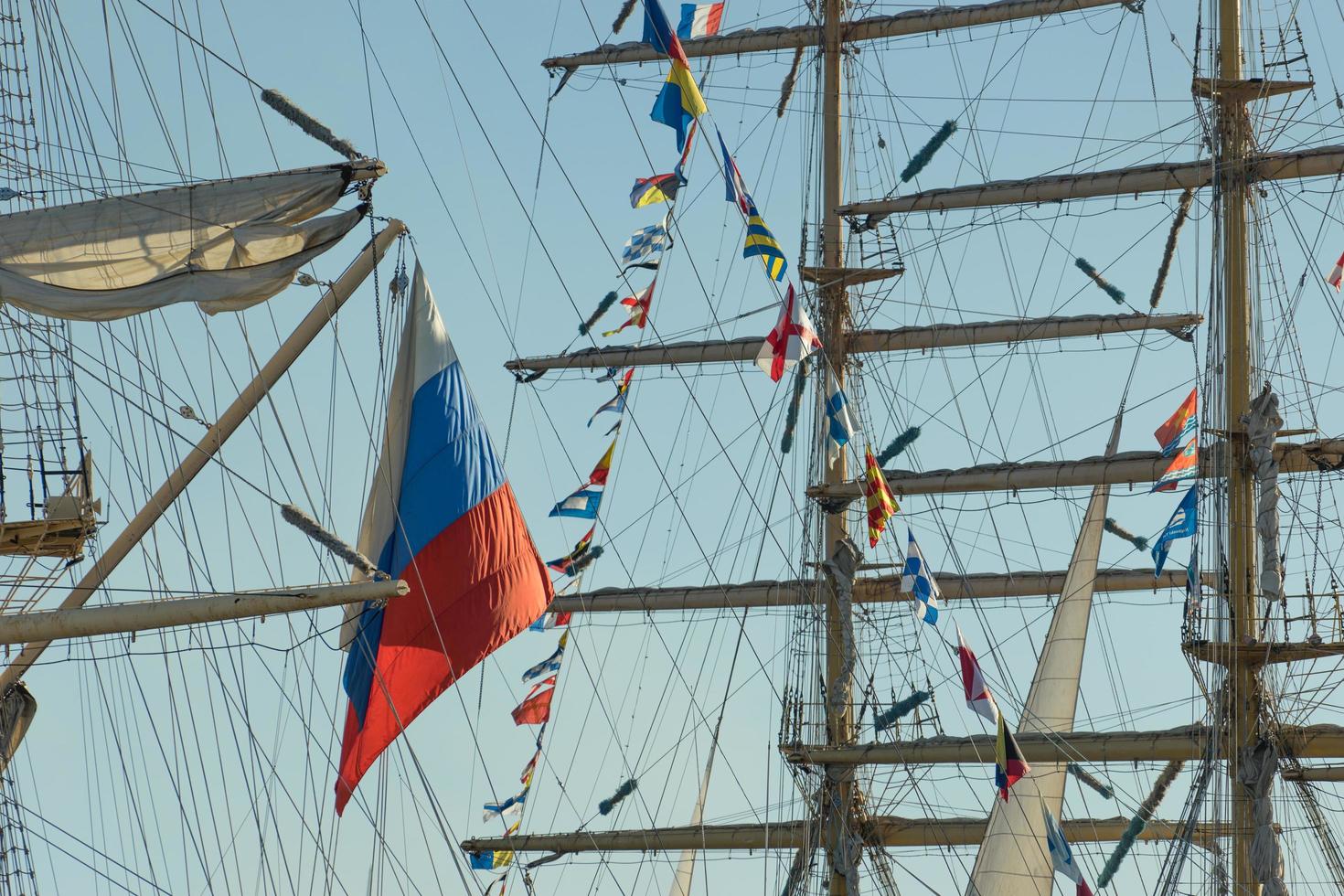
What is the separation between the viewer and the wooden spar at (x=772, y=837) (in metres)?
48.3

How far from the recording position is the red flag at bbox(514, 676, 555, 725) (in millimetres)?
47969

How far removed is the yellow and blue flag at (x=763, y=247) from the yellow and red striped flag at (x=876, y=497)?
16.8ft

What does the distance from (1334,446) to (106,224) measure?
59.4ft

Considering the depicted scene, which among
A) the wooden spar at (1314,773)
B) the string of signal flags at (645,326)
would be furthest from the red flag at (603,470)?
the wooden spar at (1314,773)

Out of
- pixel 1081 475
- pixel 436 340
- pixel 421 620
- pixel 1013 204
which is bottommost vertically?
pixel 421 620

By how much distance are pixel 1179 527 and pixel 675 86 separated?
574 inches

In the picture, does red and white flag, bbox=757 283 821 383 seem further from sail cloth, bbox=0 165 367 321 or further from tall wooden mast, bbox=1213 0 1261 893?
tall wooden mast, bbox=1213 0 1261 893

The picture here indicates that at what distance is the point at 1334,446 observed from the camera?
41281 millimetres

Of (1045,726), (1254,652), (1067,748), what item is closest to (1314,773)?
(1254,652)

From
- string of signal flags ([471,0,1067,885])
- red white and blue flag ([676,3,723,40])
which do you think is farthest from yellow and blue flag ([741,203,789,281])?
red white and blue flag ([676,3,723,40])

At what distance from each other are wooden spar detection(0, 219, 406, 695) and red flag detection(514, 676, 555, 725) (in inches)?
639


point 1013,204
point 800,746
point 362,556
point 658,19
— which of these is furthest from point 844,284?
point 362,556

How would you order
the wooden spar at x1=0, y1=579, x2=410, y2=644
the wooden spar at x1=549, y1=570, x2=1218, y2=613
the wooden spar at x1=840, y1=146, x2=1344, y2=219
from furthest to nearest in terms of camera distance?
1. the wooden spar at x1=549, y1=570, x2=1218, y2=613
2. the wooden spar at x1=840, y1=146, x2=1344, y2=219
3. the wooden spar at x1=0, y1=579, x2=410, y2=644

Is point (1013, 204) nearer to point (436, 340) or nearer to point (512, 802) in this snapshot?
point (512, 802)
